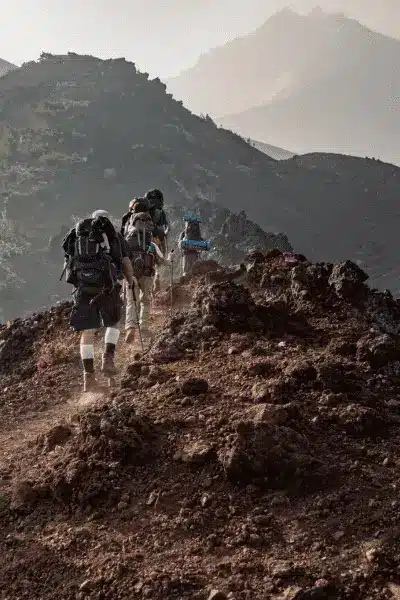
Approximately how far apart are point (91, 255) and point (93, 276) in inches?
9.5

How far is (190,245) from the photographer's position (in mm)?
14391

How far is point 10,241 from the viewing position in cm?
6956

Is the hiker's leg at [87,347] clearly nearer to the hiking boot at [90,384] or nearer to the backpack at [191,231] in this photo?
the hiking boot at [90,384]

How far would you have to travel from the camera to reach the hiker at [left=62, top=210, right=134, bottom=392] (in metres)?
5.75

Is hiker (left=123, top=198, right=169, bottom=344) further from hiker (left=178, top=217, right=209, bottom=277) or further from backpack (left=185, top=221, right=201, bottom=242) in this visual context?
backpack (left=185, top=221, right=201, bottom=242)

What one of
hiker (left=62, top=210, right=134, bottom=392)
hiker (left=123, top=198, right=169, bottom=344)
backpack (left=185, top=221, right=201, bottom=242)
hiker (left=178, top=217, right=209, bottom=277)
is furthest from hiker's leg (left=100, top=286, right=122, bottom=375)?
backpack (left=185, top=221, right=201, bottom=242)

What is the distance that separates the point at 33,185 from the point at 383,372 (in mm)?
78448

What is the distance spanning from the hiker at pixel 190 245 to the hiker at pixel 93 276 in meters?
8.30

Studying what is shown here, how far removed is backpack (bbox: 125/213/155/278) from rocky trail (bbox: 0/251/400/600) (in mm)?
2653

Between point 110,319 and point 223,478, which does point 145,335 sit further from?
point 223,478

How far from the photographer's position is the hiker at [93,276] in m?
5.75

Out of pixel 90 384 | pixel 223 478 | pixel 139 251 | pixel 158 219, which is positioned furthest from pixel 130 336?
pixel 223 478

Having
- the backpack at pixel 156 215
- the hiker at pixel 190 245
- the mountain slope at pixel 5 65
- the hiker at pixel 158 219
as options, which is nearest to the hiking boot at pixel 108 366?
the hiker at pixel 158 219

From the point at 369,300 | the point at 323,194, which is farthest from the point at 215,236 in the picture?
the point at 369,300
